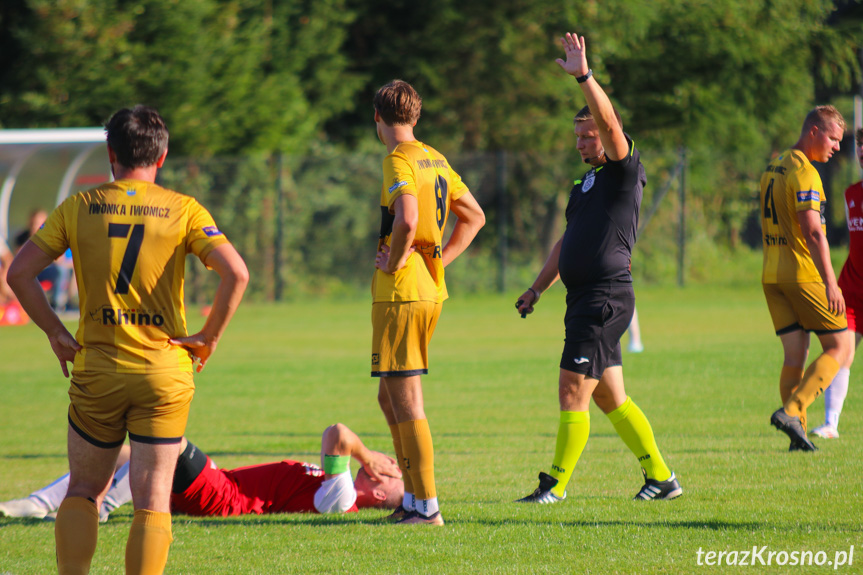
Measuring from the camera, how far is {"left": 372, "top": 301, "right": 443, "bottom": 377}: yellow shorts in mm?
4930

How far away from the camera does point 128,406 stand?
3648 mm

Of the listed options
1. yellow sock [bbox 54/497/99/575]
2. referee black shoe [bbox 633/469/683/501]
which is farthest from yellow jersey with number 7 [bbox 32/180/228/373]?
referee black shoe [bbox 633/469/683/501]

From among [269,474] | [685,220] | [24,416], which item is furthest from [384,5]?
[269,474]

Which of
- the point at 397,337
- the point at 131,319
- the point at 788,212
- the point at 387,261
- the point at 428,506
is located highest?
the point at 788,212

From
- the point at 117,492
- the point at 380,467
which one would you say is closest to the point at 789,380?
the point at 380,467

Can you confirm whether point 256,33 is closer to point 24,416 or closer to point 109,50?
point 109,50

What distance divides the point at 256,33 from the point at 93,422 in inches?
903

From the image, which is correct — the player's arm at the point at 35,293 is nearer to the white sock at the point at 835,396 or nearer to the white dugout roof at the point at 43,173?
the white sock at the point at 835,396

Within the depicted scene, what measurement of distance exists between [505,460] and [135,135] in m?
4.11

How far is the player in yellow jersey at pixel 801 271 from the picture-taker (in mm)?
6555

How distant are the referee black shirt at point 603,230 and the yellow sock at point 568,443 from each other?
29.9 inches

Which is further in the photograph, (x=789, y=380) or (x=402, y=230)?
(x=789, y=380)

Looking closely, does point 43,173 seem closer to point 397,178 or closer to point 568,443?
point 397,178

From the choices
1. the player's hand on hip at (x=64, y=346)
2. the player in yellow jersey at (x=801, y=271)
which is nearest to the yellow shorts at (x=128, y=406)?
the player's hand on hip at (x=64, y=346)
